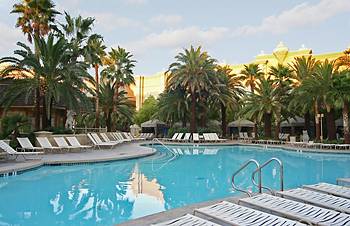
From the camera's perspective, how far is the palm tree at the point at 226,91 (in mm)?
32859

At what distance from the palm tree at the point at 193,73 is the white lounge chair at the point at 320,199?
24965mm

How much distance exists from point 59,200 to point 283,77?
88.8ft

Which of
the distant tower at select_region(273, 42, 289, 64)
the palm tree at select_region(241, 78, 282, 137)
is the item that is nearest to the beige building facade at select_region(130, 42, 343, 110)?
the distant tower at select_region(273, 42, 289, 64)

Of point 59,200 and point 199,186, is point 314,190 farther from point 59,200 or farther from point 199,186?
point 59,200

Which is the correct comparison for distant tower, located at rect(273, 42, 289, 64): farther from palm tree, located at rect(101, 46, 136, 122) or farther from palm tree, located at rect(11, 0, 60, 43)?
palm tree, located at rect(11, 0, 60, 43)

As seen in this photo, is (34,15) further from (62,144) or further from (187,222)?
(187,222)

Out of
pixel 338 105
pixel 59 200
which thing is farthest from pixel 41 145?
pixel 338 105

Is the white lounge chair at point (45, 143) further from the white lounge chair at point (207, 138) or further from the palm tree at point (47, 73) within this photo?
the white lounge chair at point (207, 138)

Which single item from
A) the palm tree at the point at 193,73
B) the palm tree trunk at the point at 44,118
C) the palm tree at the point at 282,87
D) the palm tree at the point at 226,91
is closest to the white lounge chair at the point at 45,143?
the palm tree trunk at the point at 44,118

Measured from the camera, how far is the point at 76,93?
21.1 meters

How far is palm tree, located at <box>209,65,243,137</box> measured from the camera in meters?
32.9

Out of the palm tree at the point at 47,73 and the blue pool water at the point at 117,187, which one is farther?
the palm tree at the point at 47,73

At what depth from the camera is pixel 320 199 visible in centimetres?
566

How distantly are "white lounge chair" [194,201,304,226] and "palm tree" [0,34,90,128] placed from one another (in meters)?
16.4
